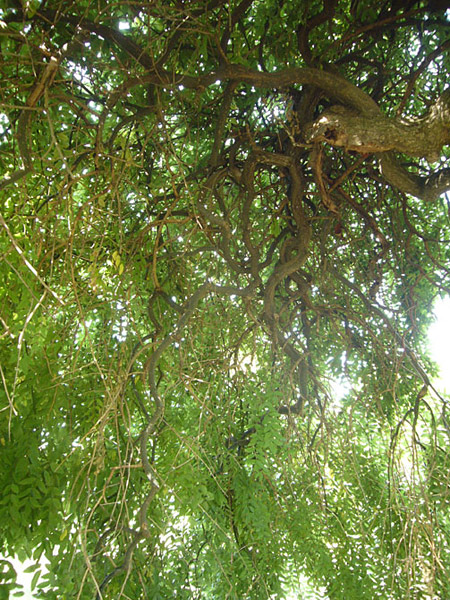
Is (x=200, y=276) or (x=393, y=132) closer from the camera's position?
(x=393, y=132)

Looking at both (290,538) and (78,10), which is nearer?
(78,10)

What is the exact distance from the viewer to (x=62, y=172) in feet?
6.20

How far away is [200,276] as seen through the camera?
8.43ft

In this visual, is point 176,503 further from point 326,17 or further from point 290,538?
point 326,17

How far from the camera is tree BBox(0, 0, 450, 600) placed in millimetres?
1487

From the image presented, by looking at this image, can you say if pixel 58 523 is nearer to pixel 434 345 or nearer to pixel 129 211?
pixel 129 211

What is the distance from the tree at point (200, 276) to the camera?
1.49 metres

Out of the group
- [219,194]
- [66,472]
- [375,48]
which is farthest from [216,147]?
[66,472]

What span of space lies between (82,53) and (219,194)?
2.28 ft

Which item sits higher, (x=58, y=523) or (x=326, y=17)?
(x=326, y=17)

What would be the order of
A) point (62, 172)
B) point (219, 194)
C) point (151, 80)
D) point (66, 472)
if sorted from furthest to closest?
point (219, 194) < point (62, 172) < point (66, 472) < point (151, 80)

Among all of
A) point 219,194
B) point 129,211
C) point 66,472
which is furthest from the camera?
point 129,211

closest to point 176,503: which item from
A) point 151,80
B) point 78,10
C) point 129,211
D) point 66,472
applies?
point 66,472

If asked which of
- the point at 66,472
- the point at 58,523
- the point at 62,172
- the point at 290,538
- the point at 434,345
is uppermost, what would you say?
the point at 434,345
